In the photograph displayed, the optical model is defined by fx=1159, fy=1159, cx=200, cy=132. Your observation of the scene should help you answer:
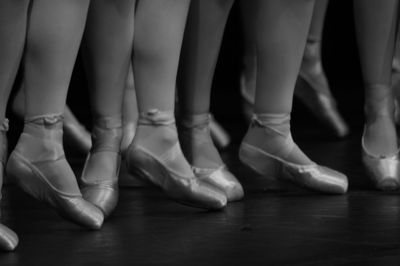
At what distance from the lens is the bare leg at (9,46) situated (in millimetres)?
2129

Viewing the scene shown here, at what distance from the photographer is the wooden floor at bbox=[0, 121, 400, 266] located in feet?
6.72

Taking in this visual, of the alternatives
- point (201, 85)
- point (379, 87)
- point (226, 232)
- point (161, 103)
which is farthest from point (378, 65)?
point (226, 232)

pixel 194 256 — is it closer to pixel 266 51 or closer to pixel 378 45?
pixel 266 51

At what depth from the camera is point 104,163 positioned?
251 centimetres

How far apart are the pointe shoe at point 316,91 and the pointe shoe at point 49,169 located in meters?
1.54

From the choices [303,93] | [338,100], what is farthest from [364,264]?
[338,100]

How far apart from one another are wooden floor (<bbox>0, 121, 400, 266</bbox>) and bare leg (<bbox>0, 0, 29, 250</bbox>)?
0.12ft

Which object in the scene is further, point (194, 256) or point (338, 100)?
point (338, 100)

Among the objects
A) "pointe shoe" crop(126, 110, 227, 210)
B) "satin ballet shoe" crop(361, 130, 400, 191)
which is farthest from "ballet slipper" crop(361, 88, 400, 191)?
"pointe shoe" crop(126, 110, 227, 210)

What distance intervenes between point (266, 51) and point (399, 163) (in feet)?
1.48

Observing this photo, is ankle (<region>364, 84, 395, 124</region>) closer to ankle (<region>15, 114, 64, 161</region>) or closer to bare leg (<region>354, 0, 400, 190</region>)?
bare leg (<region>354, 0, 400, 190</region>)

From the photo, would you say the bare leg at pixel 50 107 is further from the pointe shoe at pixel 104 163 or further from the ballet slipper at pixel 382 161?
the ballet slipper at pixel 382 161

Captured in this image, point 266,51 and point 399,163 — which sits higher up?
point 266,51

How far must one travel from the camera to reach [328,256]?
2.05 metres
